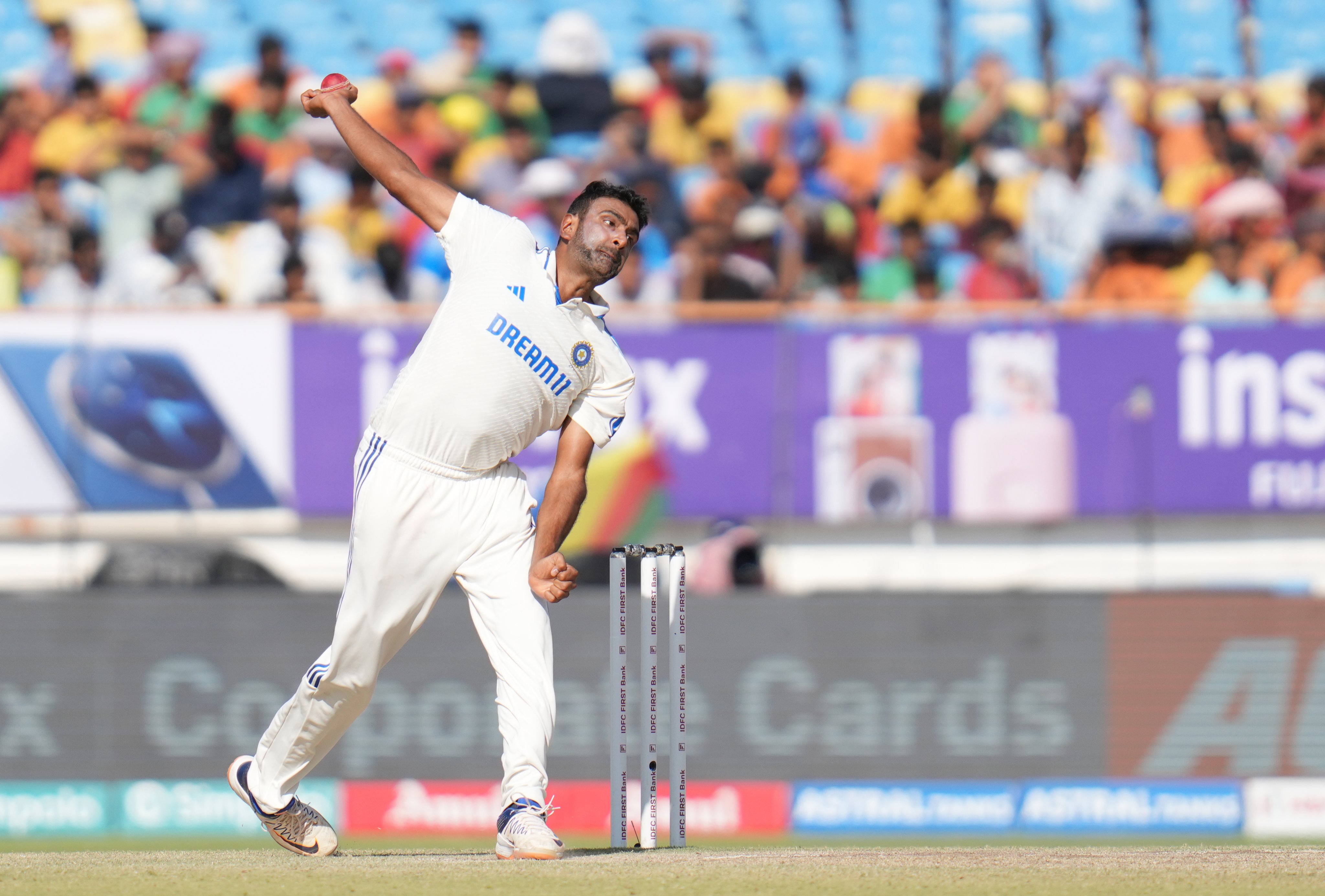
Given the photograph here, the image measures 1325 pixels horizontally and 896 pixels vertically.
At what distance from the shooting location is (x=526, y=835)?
17.1 ft

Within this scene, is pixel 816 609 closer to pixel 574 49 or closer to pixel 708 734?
pixel 708 734

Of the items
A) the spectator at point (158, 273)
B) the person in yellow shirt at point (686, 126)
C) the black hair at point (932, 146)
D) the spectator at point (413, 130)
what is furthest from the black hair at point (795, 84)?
the spectator at point (158, 273)

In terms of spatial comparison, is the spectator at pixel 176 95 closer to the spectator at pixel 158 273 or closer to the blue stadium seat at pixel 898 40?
the spectator at pixel 158 273

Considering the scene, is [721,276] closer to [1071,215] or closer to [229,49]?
[1071,215]

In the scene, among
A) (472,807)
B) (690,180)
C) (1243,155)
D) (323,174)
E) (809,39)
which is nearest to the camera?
(472,807)

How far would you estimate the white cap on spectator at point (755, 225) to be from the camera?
11.8 m

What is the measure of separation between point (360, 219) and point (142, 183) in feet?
4.76

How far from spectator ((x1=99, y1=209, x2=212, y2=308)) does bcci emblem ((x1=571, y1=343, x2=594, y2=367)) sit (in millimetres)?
6296

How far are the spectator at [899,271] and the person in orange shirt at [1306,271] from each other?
229 cm

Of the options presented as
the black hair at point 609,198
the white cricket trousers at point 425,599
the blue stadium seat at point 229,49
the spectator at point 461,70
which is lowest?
the white cricket trousers at point 425,599

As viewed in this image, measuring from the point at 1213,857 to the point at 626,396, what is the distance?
2.28m

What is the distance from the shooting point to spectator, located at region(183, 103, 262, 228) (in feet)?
39.4

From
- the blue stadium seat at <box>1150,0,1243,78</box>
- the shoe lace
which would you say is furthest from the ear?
the blue stadium seat at <box>1150,0,1243,78</box>

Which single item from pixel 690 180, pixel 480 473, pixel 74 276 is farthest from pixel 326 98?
pixel 690 180
